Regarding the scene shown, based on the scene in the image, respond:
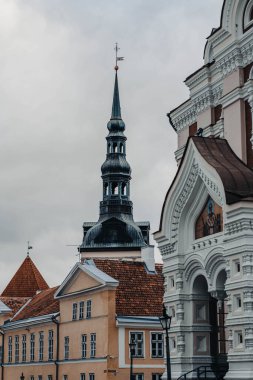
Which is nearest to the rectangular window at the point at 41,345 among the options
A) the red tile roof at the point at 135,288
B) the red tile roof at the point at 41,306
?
the red tile roof at the point at 41,306

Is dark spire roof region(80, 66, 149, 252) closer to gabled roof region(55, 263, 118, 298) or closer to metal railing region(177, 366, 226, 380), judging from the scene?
gabled roof region(55, 263, 118, 298)

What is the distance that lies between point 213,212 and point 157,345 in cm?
1440

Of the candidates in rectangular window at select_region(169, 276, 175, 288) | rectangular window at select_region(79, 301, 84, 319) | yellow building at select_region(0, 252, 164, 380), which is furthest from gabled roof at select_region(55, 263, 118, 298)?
rectangular window at select_region(169, 276, 175, 288)

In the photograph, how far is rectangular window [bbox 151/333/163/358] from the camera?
1605 inches

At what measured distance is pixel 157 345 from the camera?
1615 inches

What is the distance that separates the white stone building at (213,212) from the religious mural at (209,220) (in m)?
0.03

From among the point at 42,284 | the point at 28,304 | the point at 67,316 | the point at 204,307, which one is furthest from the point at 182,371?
the point at 42,284

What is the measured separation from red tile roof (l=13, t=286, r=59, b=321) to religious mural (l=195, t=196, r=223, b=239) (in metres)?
19.4

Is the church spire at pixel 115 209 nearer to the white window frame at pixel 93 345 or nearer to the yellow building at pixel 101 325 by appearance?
the yellow building at pixel 101 325

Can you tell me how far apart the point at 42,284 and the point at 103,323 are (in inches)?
1123

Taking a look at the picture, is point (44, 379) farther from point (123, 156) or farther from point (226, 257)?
point (123, 156)

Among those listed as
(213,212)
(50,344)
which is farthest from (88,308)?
(213,212)

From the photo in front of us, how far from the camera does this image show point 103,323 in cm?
4019

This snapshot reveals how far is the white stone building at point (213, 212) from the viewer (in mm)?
26766
